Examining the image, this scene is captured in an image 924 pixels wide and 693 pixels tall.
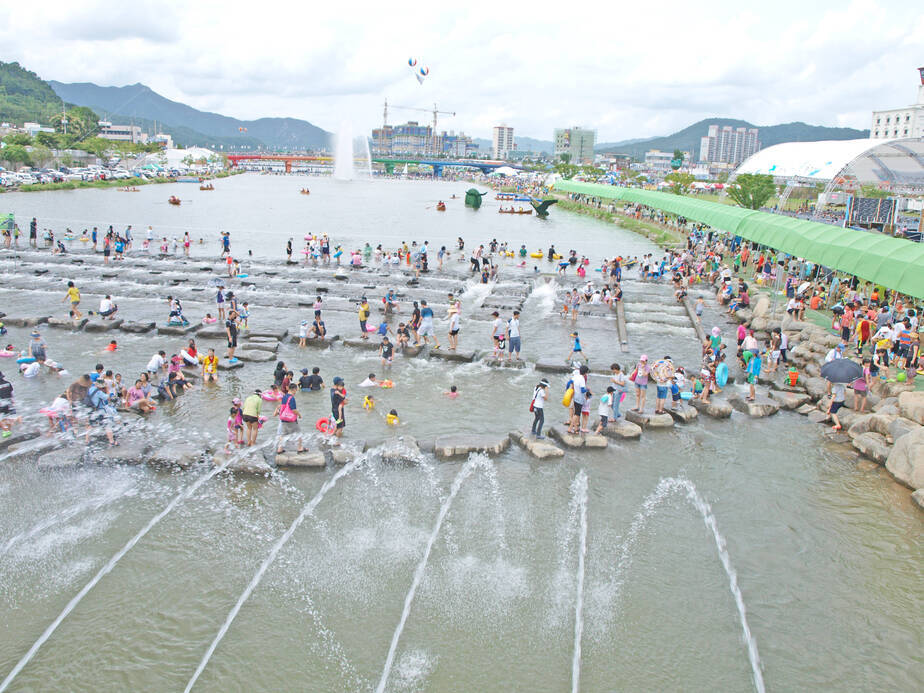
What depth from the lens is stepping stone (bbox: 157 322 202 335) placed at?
81.0ft

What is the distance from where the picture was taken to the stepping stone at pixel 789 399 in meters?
19.4

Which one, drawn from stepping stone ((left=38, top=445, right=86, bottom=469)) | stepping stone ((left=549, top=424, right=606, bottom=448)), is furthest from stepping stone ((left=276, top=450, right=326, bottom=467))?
stepping stone ((left=549, top=424, right=606, bottom=448))

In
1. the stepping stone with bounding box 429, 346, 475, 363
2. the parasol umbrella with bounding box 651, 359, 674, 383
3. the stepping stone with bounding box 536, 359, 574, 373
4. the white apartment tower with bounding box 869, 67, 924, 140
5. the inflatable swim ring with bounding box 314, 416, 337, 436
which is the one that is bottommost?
the inflatable swim ring with bounding box 314, 416, 337, 436

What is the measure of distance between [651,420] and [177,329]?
18161mm

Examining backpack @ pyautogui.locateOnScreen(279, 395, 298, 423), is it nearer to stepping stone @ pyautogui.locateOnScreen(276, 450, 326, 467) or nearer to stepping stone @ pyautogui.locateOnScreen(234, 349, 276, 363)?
stepping stone @ pyautogui.locateOnScreen(276, 450, 326, 467)

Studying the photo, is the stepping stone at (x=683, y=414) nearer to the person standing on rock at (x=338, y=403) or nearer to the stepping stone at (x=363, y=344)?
the person standing on rock at (x=338, y=403)

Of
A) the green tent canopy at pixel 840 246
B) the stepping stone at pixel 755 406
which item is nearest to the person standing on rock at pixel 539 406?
the stepping stone at pixel 755 406

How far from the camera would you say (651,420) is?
57.3 feet

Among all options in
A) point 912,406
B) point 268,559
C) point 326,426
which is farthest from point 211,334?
point 912,406

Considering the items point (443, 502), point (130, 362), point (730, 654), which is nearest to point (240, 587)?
point (443, 502)

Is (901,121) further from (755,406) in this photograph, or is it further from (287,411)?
(287,411)

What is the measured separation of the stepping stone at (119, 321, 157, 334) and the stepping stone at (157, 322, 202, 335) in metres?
0.41

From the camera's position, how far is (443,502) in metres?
13.2

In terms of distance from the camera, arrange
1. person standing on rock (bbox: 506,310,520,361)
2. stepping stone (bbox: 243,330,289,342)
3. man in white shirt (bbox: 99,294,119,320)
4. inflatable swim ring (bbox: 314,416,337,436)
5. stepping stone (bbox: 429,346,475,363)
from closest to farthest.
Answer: inflatable swim ring (bbox: 314,416,337,436), person standing on rock (bbox: 506,310,520,361), stepping stone (bbox: 429,346,475,363), stepping stone (bbox: 243,330,289,342), man in white shirt (bbox: 99,294,119,320)
